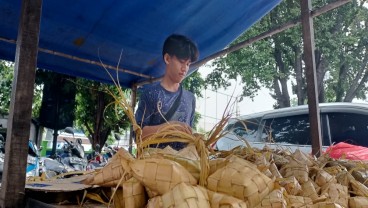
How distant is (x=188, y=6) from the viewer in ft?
8.95

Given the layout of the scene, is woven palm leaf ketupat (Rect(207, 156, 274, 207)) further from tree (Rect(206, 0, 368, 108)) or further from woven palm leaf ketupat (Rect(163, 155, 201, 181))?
tree (Rect(206, 0, 368, 108))

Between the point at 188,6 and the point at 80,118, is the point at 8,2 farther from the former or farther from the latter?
the point at 80,118

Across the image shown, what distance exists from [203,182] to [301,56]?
11.2 meters

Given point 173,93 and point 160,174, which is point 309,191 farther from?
point 173,93

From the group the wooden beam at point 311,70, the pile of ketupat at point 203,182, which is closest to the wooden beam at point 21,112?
the pile of ketupat at point 203,182

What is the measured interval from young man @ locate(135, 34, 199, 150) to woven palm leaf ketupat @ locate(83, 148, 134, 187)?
852 mm

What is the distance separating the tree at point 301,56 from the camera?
10.4m

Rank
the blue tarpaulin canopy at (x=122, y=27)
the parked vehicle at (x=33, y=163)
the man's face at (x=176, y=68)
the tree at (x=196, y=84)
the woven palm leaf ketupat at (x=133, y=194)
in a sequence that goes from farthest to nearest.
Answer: the tree at (x=196, y=84) → the parked vehicle at (x=33, y=163) → the blue tarpaulin canopy at (x=122, y=27) → the man's face at (x=176, y=68) → the woven palm leaf ketupat at (x=133, y=194)

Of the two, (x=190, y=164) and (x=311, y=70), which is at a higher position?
(x=311, y=70)

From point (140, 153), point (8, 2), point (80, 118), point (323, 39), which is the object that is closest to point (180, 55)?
point (140, 153)

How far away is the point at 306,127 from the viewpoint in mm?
4195

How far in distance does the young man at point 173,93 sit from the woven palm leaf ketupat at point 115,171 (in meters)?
0.85

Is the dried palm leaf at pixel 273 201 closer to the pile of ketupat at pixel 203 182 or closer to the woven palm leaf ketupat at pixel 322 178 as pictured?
the pile of ketupat at pixel 203 182

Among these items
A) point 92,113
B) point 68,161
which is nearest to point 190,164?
point 68,161
